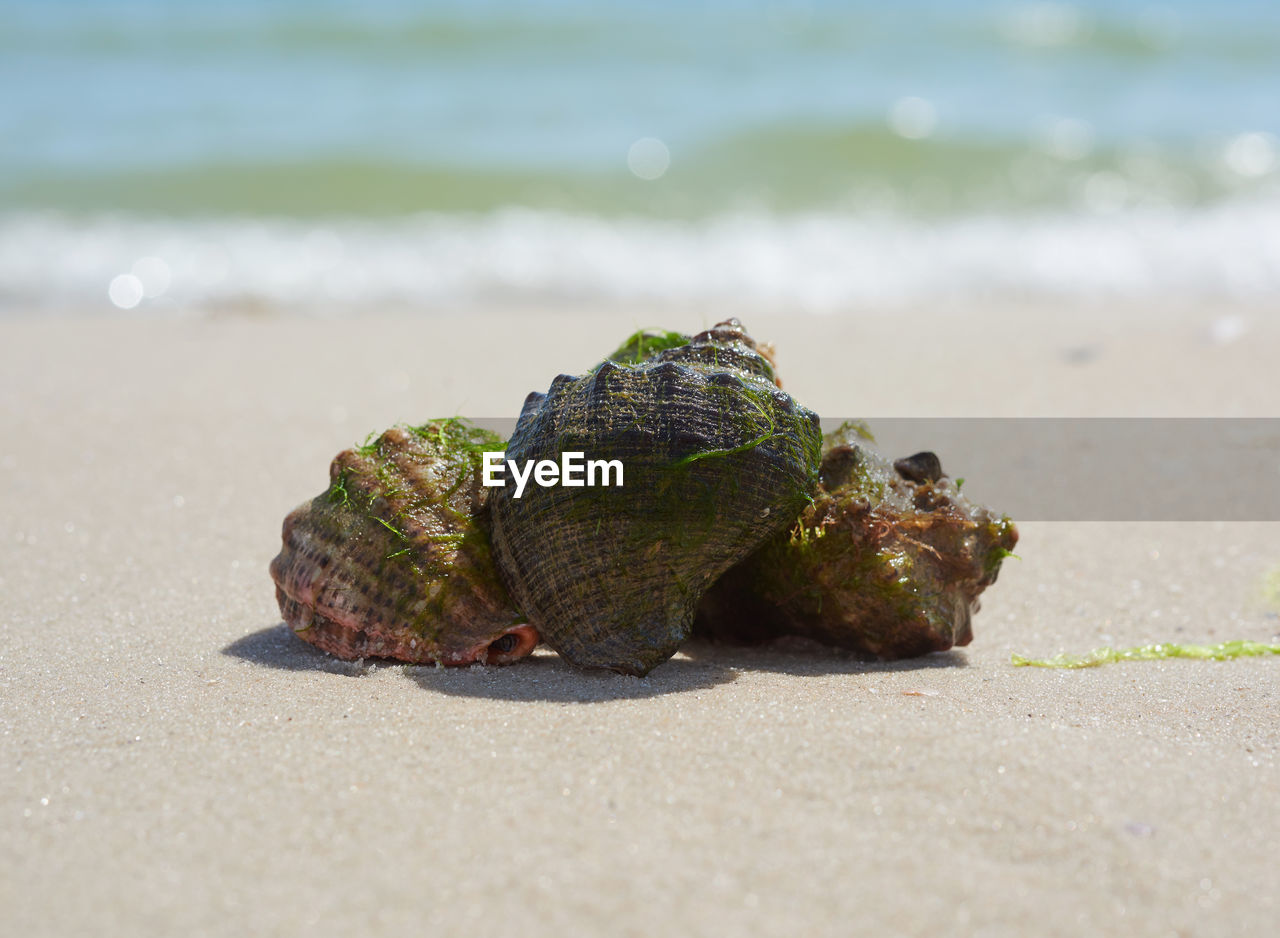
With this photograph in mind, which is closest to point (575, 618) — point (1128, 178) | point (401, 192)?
point (401, 192)

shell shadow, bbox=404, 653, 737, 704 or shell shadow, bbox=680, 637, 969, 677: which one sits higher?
shell shadow, bbox=680, 637, 969, 677

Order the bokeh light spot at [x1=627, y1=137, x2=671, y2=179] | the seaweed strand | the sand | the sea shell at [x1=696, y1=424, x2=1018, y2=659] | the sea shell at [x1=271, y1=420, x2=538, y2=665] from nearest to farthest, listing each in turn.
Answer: the sand, the sea shell at [x1=271, y1=420, x2=538, y2=665], the sea shell at [x1=696, y1=424, x2=1018, y2=659], the seaweed strand, the bokeh light spot at [x1=627, y1=137, x2=671, y2=179]

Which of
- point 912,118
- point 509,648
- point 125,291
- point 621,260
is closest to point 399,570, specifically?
point 509,648

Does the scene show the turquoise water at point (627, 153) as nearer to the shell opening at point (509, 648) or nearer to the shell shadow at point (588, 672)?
the shell shadow at point (588, 672)

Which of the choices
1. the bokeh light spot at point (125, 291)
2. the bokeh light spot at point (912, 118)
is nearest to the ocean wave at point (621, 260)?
the bokeh light spot at point (125, 291)

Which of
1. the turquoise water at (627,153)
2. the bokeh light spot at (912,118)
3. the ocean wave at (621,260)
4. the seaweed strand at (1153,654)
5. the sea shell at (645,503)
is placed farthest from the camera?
the bokeh light spot at (912,118)

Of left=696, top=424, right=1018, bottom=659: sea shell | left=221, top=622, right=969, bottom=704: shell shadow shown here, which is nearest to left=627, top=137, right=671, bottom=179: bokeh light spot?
left=696, top=424, right=1018, bottom=659: sea shell

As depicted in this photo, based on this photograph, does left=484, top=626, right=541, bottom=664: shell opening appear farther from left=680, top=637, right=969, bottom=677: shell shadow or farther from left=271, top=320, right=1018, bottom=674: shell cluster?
left=680, top=637, right=969, bottom=677: shell shadow
